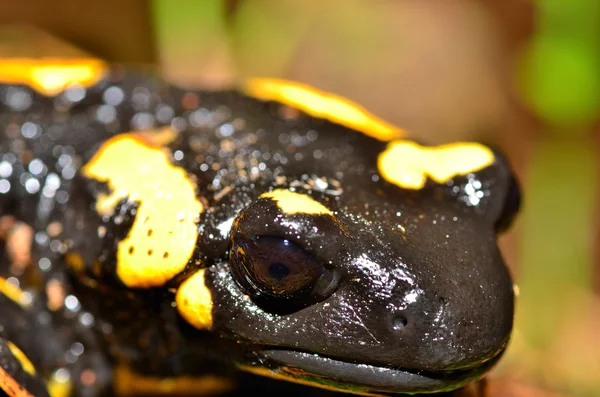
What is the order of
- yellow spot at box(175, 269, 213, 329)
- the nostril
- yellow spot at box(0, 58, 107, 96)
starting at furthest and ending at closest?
yellow spot at box(0, 58, 107, 96) < yellow spot at box(175, 269, 213, 329) < the nostril

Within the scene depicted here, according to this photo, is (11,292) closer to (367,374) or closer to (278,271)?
(278,271)

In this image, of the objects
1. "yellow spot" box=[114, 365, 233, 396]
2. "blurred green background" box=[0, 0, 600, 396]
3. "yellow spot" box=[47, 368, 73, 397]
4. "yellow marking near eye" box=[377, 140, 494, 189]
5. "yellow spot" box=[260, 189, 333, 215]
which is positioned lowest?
"yellow spot" box=[47, 368, 73, 397]

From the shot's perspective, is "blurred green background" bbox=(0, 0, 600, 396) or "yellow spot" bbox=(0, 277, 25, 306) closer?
"yellow spot" bbox=(0, 277, 25, 306)

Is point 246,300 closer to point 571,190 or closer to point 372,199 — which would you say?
point 372,199

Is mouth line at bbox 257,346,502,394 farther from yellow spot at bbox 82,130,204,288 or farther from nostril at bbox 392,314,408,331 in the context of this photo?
yellow spot at bbox 82,130,204,288

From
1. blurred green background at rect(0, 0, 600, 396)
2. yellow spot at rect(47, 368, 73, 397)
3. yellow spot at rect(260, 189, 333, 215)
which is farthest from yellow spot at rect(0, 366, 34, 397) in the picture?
blurred green background at rect(0, 0, 600, 396)

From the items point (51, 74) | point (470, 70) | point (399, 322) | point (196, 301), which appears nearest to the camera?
point (399, 322)

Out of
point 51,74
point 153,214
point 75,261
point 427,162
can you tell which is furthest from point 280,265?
point 51,74
